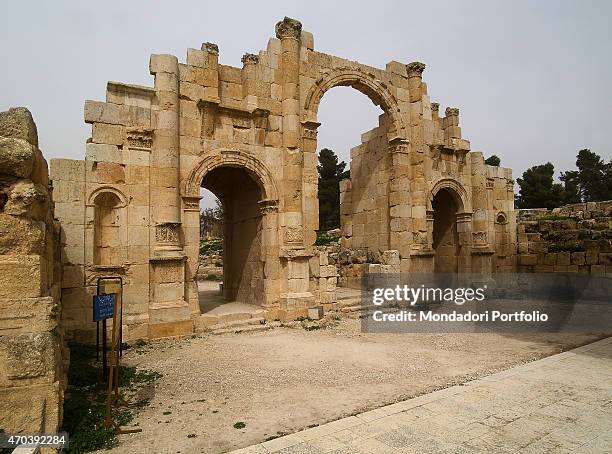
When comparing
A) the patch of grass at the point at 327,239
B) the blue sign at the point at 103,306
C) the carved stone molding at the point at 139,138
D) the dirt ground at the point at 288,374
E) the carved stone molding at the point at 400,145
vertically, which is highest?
the carved stone molding at the point at 400,145

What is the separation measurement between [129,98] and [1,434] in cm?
715

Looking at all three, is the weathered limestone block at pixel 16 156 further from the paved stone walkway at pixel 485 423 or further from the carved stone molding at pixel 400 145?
the carved stone molding at pixel 400 145

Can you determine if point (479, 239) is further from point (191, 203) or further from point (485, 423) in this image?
point (485, 423)

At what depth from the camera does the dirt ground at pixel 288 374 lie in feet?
13.4

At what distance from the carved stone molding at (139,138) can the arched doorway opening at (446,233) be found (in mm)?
10388

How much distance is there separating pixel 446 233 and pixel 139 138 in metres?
11.6

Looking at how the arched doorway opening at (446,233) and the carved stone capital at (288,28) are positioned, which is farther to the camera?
the arched doorway opening at (446,233)

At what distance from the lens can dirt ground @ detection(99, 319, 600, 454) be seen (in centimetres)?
408

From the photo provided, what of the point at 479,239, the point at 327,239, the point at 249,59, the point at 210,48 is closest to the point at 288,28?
the point at 249,59

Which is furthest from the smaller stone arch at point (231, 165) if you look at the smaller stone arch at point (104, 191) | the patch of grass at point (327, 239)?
the patch of grass at point (327, 239)

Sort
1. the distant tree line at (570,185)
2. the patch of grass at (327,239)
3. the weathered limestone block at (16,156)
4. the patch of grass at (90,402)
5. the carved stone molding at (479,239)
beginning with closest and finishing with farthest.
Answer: the weathered limestone block at (16,156) < the patch of grass at (90,402) < the carved stone molding at (479,239) < the patch of grass at (327,239) < the distant tree line at (570,185)

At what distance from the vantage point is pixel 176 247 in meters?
8.66

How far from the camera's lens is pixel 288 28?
10258 millimetres

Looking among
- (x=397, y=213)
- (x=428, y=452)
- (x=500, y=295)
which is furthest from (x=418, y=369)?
(x=500, y=295)
